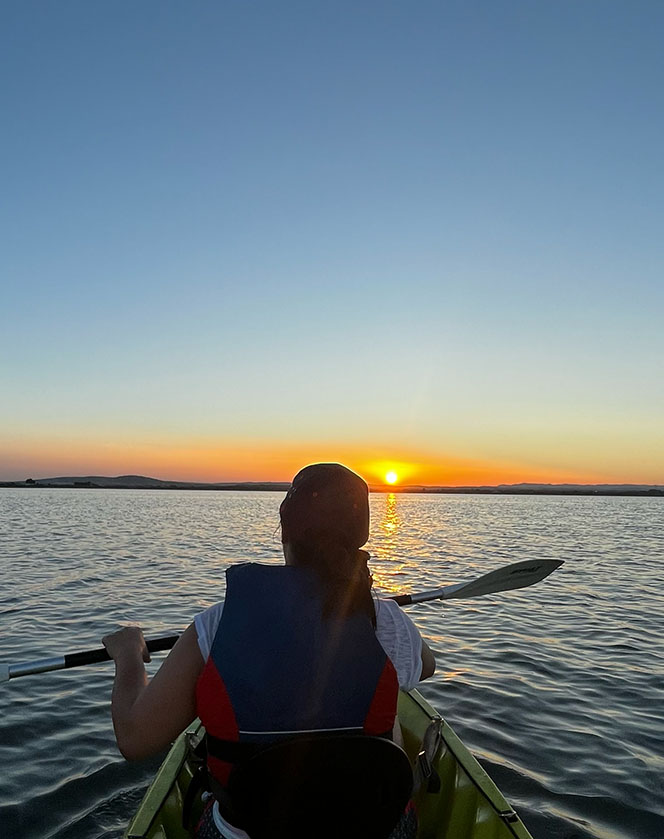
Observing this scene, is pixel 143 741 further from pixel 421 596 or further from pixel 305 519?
pixel 421 596

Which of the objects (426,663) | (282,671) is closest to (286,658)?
(282,671)

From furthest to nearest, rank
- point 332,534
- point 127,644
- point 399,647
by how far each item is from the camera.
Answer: point 127,644 → point 399,647 → point 332,534

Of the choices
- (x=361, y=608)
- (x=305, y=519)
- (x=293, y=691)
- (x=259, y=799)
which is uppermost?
(x=305, y=519)

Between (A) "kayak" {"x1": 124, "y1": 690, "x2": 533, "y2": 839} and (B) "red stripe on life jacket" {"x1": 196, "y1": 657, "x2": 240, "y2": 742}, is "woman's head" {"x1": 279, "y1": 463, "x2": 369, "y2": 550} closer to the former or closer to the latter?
(B) "red stripe on life jacket" {"x1": 196, "y1": 657, "x2": 240, "y2": 742}

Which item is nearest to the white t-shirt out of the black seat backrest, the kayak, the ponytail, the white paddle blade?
the ponytail

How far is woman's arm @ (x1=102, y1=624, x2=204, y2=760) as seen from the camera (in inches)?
89.9

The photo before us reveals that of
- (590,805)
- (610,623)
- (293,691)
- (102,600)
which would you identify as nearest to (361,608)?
(293,691)

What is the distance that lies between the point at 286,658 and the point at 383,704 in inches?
17.4

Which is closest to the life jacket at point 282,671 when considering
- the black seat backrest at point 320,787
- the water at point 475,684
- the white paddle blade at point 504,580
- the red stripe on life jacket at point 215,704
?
the red stripe on life jacket at point 215,704

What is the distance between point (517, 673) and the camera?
7887mm

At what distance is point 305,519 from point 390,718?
83 cm

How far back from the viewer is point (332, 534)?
2521 millimetres

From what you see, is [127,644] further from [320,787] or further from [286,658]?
[320,787]

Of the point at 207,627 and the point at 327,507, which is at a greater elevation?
the point at 327,507
